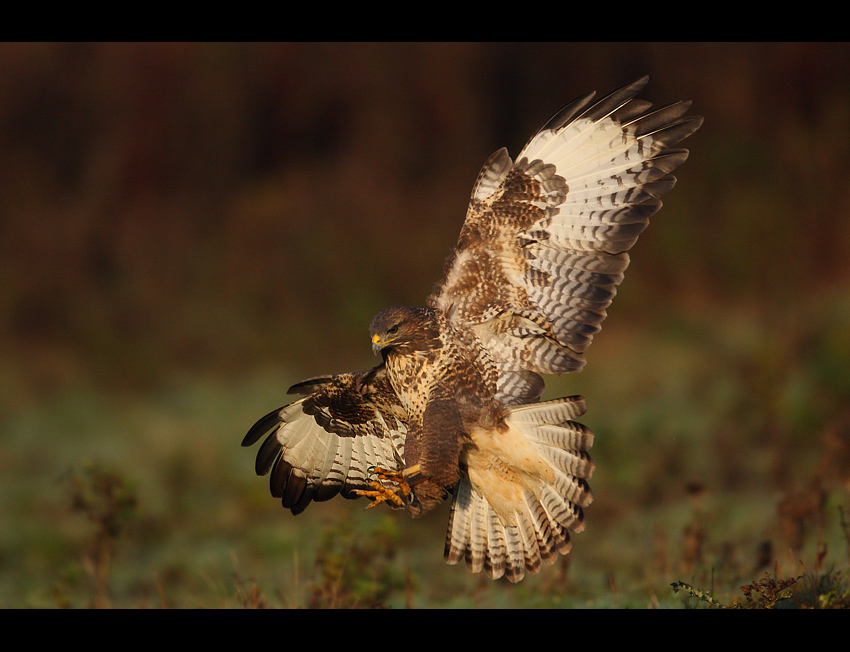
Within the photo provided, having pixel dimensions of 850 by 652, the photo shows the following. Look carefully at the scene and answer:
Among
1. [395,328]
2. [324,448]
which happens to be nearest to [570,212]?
[395,328]

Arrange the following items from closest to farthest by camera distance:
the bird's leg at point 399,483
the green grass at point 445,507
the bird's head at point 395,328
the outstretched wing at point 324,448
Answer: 1. the bird's leg at point 399,483
2. the bird's head at point 395,328
3. the outstretched wing at point 324,448
4. the green grass at point 445,507

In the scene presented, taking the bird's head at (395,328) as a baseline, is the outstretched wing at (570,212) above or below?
above

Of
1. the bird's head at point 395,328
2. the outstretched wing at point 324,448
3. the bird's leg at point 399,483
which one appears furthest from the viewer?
the outstretched wing at point 324,448

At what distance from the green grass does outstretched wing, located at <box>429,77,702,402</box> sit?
1.30m

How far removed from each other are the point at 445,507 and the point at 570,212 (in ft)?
16.6

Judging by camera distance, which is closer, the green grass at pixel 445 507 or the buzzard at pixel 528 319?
the buzzard at pixel 528 319

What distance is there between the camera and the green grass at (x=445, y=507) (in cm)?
473

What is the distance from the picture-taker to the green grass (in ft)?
15.5

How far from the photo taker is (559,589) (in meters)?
4.80

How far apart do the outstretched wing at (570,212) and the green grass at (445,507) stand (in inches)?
51.0

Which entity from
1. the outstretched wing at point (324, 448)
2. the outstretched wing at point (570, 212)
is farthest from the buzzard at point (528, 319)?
the outstretched wing at point (324, 448)

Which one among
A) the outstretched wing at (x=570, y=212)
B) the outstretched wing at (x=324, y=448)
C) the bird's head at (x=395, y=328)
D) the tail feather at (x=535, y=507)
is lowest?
the tail feather at (x=535, y=507)

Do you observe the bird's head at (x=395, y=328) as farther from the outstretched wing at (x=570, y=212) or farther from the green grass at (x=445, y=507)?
the green grass at (x=445, y=507)

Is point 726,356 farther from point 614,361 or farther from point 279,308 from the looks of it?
point 279,308
